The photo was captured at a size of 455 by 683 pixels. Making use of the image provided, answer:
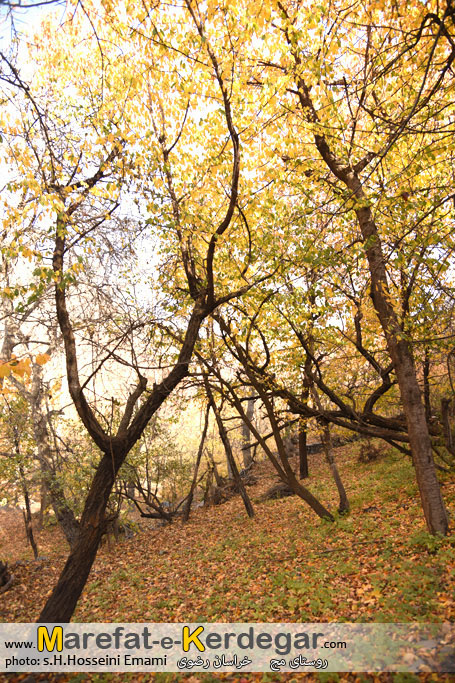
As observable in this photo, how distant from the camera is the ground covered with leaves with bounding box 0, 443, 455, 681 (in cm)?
480

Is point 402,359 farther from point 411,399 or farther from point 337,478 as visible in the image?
point 337,478

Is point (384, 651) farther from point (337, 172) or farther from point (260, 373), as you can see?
point (337, 172)

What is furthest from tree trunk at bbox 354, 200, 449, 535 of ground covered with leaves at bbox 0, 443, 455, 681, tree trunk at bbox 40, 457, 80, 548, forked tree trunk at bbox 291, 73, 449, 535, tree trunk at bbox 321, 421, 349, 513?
tree trunk at bbox 40, 457, 80, 548

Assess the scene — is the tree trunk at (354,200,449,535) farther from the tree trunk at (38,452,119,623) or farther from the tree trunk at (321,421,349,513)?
the tree trunk at (38,452,119,623)

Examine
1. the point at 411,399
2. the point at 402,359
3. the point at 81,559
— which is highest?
the point at 402,359

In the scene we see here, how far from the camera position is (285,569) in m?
6.50

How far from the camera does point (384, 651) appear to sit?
147 inches

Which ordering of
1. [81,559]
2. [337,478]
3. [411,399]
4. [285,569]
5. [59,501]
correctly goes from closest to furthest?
[81,559], [411,399], [285,569], [337,478], [59,501]

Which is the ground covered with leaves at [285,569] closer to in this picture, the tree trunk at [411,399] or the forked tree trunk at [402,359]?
the tree trunk at [411,399]

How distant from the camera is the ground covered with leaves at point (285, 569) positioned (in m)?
4.80

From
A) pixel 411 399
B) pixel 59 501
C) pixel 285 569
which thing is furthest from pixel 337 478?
pixel 59 501

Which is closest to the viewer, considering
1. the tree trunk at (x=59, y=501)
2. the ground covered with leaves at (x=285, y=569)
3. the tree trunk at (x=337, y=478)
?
the ground covered with leaves at (x=285, y=569)

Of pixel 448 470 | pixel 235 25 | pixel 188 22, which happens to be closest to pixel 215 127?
pixel 188 22

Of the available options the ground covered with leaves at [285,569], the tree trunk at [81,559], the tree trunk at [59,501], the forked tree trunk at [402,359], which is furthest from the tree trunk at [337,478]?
the tree trunk at [59,501]
